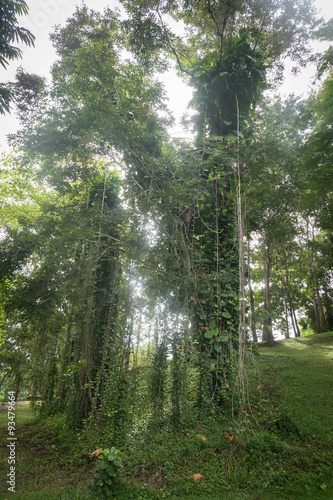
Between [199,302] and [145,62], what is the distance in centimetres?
542

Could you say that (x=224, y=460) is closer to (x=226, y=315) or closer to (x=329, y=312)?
(x=226, y=315)

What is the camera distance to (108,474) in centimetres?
275

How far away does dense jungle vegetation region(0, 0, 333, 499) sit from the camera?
3619 millimetres

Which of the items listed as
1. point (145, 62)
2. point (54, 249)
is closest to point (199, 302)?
point (54, 249)

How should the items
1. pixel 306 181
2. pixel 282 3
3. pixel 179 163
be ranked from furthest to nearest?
pixel 306 181 → pixel 282 3 → pixel 179 163

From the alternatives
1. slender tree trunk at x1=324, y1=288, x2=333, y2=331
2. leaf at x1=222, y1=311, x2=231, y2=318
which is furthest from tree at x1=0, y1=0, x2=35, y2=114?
slender tree trunk at x1=324, y1=288, x2=333, y2=331

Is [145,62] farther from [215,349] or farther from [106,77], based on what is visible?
[215,349]

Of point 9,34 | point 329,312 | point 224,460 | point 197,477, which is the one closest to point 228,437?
point 224,460

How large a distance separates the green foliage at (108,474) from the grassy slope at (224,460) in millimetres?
124

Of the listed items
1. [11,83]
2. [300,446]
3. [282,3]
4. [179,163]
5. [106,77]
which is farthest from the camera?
[11,83]

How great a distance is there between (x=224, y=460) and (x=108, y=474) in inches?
60.2

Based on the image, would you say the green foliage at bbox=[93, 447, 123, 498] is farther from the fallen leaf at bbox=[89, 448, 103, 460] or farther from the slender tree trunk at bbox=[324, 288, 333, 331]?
the slender tree trunk at bbox=[324, 288, 333, 331]

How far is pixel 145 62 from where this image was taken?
18.0 ft

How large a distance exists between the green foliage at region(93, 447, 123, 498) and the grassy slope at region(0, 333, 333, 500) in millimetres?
124
